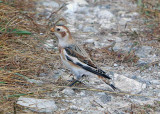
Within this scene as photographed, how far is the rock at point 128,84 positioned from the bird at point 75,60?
203 millimetres

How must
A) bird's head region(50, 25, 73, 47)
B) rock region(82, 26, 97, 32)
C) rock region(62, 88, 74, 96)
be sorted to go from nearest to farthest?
rock region(62, 88, 74, 96) < bird's head region(50, 25, 73, 47) < rock region(82, 26, 97, 32)

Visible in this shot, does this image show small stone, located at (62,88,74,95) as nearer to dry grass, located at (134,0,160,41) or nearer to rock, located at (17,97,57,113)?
rock, located at (17,97,57,113)

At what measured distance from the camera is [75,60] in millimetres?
3678

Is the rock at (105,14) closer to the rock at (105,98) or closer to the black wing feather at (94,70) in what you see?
the black wing feather at (94,70)

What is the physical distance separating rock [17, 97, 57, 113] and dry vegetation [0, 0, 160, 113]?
9 centimetres

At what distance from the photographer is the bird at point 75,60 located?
3.60 meters

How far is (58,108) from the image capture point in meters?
3.17

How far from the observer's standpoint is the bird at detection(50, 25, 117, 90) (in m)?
3.60

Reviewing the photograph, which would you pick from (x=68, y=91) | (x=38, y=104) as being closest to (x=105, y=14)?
(x=68, y=91)

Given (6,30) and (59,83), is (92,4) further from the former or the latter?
(59,83)

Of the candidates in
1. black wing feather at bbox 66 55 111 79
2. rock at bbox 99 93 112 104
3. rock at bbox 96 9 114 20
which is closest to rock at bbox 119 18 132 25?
rock at bbox 96 9 114 20

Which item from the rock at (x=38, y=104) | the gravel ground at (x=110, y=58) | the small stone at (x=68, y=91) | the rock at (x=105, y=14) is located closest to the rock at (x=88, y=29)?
the gravel ground at (x=110, y=58)

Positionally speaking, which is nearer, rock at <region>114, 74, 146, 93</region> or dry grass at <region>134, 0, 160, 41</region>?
rock at <region>114, 74, 146, 93</region>

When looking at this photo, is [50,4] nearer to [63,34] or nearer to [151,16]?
[151,16]
